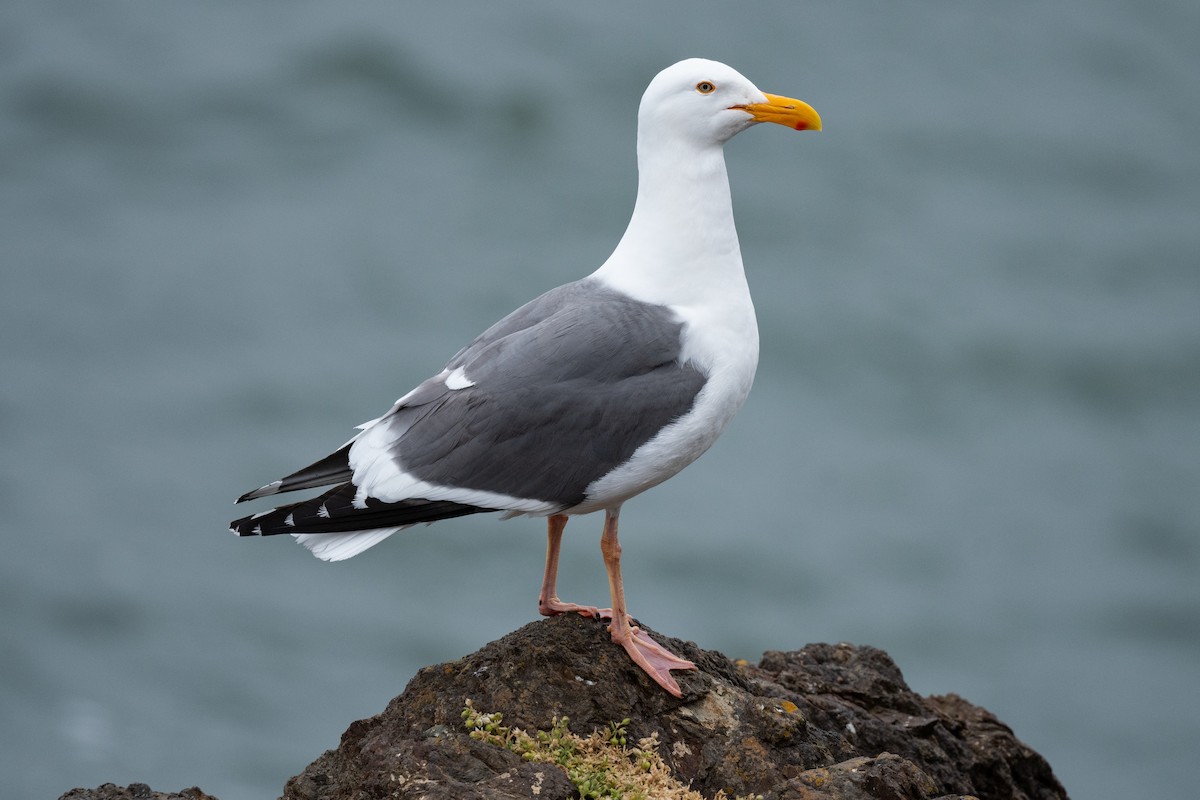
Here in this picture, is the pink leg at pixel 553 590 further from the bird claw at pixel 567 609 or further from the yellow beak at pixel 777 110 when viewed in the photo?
the yellow beak at pixel 777 110

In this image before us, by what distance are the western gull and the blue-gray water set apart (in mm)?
8194

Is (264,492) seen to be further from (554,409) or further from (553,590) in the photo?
(553,590)

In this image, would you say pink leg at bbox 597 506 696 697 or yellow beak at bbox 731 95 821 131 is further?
yellow beak at bbox 731 95 821 131

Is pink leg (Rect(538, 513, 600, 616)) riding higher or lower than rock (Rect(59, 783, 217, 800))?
higher

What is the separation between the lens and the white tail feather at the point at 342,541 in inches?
218

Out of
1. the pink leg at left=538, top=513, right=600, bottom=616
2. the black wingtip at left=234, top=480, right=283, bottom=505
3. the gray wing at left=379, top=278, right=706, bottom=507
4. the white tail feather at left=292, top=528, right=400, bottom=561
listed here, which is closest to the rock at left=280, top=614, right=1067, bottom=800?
the pink leg at left=538, top=513, right=600, bottom=616

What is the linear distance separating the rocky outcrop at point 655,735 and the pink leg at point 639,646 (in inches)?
1.9

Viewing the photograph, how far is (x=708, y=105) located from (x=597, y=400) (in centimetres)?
138

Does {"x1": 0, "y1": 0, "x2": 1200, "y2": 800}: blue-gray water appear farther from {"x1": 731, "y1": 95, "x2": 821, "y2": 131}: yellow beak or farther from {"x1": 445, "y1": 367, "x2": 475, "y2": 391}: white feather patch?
{"x1": 731, "y1": 95, "x2": 821, "y2": 131}: yellow beak

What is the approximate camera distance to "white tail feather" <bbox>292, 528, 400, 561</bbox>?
18.2 feet

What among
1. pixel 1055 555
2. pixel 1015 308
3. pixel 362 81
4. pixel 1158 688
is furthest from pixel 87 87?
pixel 1158 688

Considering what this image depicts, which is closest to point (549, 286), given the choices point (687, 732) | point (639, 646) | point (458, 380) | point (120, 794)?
point (458, 380)

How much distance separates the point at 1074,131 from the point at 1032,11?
2.69 metres

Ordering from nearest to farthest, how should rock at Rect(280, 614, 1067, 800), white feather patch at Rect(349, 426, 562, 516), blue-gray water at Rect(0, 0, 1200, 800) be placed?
rock at Rect(280, 614, 1067, 800) < white feather patch at Rect(349, 426, 562, 516) < blue-gray water at Rect(0, 0, 1200, 800)
